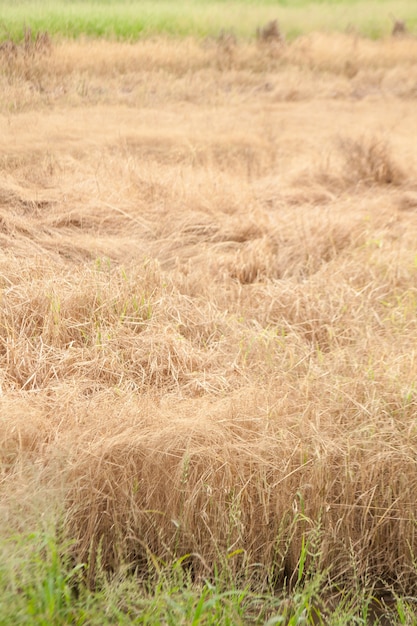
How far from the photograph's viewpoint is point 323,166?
193 inches

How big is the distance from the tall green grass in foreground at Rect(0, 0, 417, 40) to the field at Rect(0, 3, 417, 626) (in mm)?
89

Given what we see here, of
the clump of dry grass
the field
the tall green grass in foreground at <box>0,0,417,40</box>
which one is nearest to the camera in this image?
the field

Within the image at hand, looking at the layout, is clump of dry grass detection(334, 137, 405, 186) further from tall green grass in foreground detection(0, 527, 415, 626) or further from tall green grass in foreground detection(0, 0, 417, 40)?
tall green grass in foreground detection(0, 527, 415, 626)

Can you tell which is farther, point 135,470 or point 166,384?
point 166,384

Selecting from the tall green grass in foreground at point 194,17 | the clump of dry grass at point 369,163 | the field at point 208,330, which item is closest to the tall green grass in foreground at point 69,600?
the field at point 208,330

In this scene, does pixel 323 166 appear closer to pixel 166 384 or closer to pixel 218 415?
pixel 166 384

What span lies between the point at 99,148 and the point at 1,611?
3106 millimetres

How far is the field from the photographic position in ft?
6.62

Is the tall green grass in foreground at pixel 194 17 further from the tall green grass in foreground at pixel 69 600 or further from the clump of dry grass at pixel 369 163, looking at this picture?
the tall green grass in foreground at pixel 69 600

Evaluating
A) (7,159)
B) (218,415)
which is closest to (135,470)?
(218,415)

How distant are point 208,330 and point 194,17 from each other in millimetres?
2480

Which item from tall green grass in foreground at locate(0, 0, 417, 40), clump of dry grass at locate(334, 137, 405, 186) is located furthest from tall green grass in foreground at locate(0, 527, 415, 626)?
clump of dry grass at locate(334, 137, 405, 186)

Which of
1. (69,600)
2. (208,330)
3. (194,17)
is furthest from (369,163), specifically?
(69,600)

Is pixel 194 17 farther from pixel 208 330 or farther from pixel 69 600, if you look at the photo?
pixel 69 600
